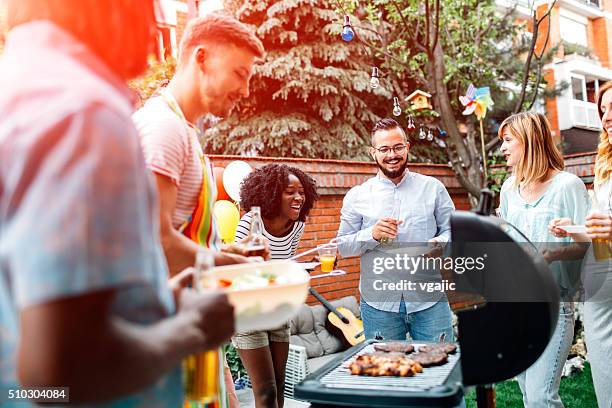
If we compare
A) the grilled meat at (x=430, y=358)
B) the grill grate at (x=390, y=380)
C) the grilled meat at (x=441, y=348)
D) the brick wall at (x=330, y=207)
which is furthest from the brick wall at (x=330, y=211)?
the grill grate at (x=390, y=380)

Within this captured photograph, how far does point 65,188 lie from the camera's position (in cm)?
62

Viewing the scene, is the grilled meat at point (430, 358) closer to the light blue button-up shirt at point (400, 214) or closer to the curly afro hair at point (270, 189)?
the light blue button-up shirt at point (400, 214)

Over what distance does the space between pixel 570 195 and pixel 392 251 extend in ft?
3.38

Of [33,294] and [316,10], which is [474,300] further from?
[316,10]

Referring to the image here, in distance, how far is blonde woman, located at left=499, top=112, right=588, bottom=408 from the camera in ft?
7.86

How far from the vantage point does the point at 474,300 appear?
1.64 metres

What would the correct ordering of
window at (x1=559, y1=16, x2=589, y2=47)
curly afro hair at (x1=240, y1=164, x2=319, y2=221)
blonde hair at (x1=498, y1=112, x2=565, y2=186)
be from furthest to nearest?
window at (x1=559, y1=16, x2=589, y2=47) < curly afro hair at (x1=240, y1=164, x2=319, y2=221) < blonde hair at (x1=498, y1=112, x2=565, y2=186)

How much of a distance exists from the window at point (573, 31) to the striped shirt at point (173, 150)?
1750cm

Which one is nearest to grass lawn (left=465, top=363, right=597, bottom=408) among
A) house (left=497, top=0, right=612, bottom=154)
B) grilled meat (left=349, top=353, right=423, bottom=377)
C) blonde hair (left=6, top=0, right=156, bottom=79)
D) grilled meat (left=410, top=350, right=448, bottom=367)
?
grilled meat (left=410, top=350, right=448, bottom=367)

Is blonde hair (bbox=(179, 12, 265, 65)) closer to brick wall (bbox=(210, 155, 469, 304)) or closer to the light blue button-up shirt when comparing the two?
the light blue button-up shirt

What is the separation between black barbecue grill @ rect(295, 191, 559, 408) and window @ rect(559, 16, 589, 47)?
17.1 m

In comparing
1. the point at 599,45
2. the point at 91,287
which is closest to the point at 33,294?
the point at 91,287

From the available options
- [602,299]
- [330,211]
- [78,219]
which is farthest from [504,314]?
[330,211]

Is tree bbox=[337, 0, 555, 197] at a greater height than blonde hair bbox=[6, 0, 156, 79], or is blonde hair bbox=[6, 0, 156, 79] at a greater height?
tree bbox=[337, 0, 555, 197]
